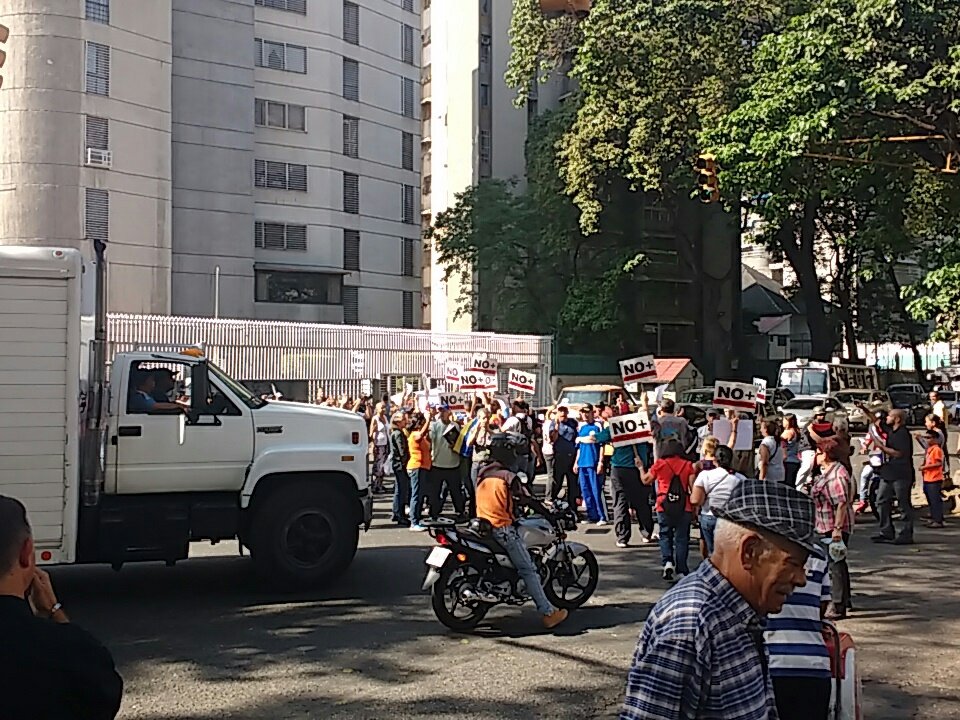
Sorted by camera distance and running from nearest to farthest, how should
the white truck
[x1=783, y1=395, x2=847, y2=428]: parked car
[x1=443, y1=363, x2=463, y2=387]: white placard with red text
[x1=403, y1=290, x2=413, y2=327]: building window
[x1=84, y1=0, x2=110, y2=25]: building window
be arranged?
1. the white truck
2. [x1=443, y1=363, x2=463, y2=387]: white placard with red text
3. [x1=783, y1=395, x2=847, y2=428]: parked car
4. [x1=84, y1=0, x2=110, y2=25]: building window
5. [x1=403, y1=290, x2=413, y2=327]: building window

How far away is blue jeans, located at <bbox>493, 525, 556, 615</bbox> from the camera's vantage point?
8.98m

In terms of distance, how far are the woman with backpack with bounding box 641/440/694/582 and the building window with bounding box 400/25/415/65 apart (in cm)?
4398

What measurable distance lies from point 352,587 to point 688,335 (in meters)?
43.4

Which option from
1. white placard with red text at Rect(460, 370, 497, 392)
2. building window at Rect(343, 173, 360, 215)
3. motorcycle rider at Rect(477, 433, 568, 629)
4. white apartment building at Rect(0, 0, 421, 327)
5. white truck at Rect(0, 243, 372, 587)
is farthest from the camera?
building window at Rect(343, 173, 360, 215)

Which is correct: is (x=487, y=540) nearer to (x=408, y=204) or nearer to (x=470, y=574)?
(x=470, y=574)

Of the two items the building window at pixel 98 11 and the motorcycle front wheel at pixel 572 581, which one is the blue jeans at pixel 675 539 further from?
the building window at pixel 98 11

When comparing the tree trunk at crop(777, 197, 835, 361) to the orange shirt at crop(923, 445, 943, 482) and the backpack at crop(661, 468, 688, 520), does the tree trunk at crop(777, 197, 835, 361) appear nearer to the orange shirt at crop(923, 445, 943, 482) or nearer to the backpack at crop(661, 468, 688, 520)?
the orange shirt at crop(923, 445, 943, 482)

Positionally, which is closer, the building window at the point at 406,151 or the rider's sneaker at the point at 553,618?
the rider's sneaker at the point at 553,618

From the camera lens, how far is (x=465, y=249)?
45.0 m

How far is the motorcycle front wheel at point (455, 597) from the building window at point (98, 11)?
1300 inches

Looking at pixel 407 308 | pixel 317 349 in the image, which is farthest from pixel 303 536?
pixel 407 308

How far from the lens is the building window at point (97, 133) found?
3706 centimetres

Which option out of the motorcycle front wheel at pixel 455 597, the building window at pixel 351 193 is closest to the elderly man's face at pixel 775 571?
the motorcycle front wheel at pixel 455 597

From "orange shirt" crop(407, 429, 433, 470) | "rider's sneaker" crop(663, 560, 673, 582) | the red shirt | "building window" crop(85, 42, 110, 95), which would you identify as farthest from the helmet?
"building window" crop(85, 42, 110, 95)
